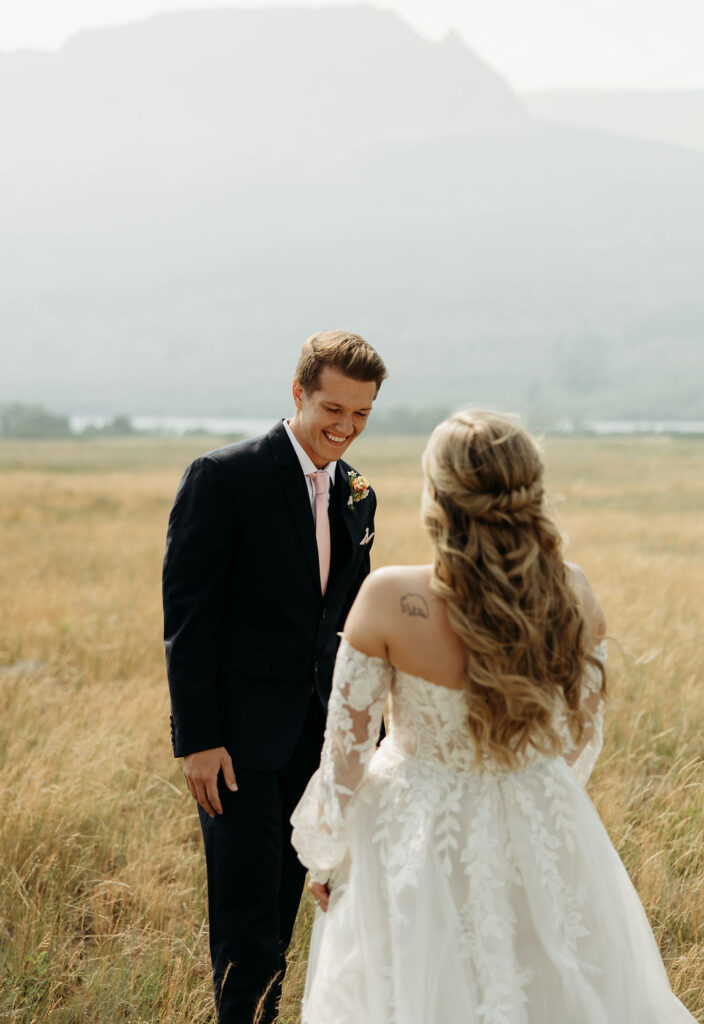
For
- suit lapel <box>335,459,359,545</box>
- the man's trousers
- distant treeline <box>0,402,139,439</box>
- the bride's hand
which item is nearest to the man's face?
Result: suit lapel <box>335,459,359,545</box>

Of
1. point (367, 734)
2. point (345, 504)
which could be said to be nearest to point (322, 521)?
point (345, 504)

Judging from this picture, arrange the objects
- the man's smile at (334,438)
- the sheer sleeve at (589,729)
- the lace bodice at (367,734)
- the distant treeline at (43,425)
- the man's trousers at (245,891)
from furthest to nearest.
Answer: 1. the distant treeline at (43,425)
2. the man's smile at (334,438)
3. the man's trousers at (245,891)
4. the sheer sleeve at (589,729)
5. the lace bodice at (367,734)

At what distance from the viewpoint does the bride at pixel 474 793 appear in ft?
6.67

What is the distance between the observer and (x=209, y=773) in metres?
2.75

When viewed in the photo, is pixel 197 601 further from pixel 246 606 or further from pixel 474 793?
pixel 474 793

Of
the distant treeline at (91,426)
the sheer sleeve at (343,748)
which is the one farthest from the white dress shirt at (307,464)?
the distant treeline at (91,426)

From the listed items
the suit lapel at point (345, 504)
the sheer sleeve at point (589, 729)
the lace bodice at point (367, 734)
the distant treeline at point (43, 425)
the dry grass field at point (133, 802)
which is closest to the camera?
the lace bodice at point (367, 734)

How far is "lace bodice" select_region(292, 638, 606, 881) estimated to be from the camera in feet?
7.00

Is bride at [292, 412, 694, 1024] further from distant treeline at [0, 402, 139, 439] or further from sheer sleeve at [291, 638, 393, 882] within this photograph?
distant treeline at [0, 402, 139, 439]

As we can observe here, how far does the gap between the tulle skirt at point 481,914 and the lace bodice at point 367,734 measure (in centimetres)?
4

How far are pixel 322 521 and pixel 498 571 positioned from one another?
3.77 feet

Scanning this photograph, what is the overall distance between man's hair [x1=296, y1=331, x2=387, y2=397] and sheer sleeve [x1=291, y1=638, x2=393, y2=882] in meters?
1.02

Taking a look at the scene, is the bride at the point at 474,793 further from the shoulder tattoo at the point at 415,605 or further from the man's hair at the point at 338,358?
the man's hair at the point at 338,358

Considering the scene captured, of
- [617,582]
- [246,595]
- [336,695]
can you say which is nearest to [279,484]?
[246,595]
